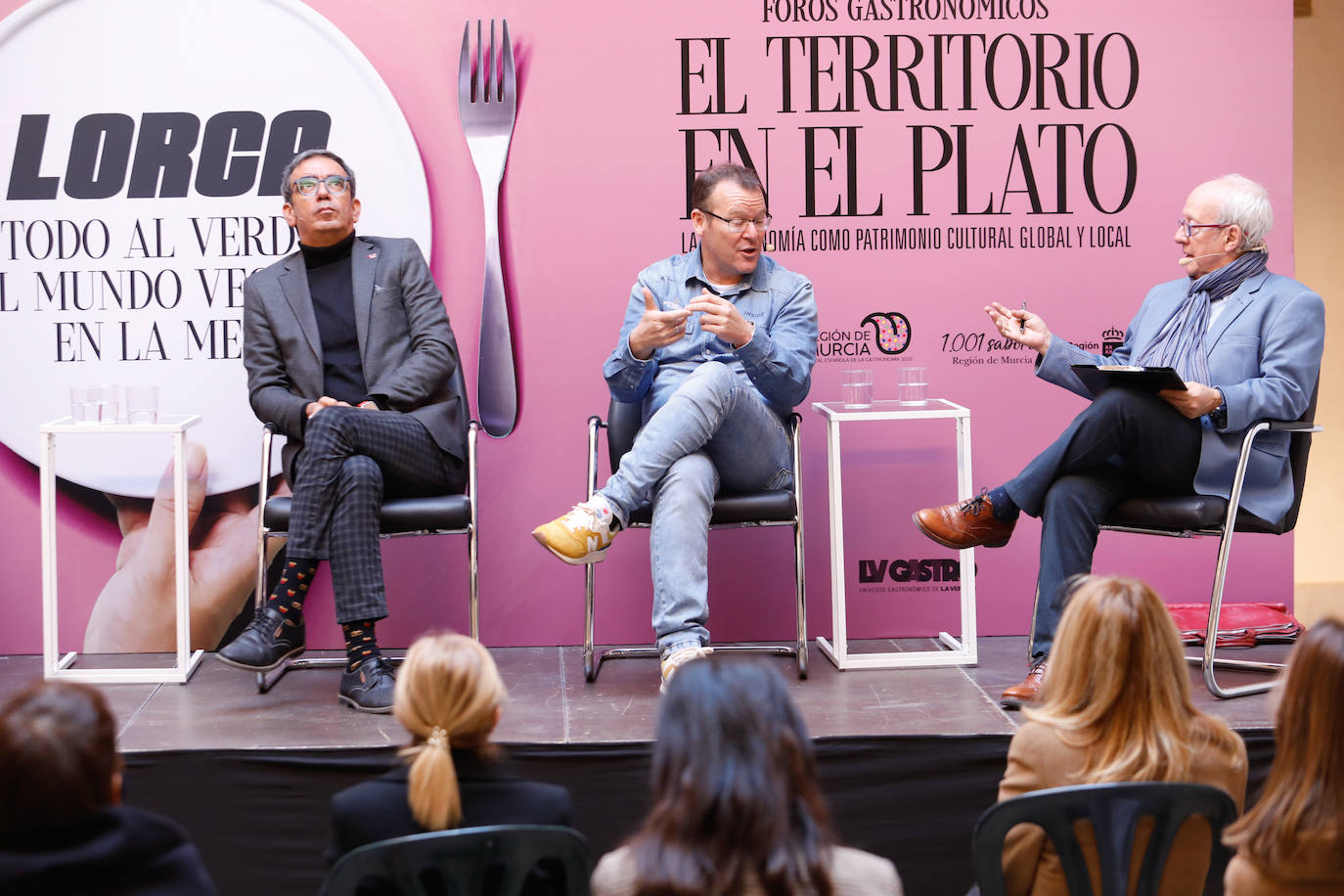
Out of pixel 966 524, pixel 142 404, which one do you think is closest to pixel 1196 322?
pixel 966 524

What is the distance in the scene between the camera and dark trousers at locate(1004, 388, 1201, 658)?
336 centimetres

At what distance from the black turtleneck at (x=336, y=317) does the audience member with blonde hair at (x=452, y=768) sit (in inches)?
81.4

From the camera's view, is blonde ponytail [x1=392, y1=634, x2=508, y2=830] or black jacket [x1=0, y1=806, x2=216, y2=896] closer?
black jacket [x1=0, y1=806, x2=216, y2=896]

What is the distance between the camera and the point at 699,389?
3418 mm

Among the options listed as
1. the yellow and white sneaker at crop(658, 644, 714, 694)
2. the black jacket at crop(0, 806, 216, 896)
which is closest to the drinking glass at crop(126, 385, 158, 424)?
the yellow and white sneaker at crop(658, 644, 714, 694)

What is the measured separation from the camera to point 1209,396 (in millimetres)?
3318

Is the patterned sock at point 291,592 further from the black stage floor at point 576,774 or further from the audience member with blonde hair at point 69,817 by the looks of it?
the audience member with blonde hair at point 69,817

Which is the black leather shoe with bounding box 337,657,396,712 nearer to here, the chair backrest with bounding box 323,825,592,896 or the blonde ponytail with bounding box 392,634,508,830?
the blonde ponytail with bounding box 392,634,508,830

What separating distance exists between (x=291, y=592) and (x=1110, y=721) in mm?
2160

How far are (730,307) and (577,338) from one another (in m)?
0.87

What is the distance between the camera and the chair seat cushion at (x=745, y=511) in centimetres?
348

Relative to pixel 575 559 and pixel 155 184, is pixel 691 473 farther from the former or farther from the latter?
pixel 155 184

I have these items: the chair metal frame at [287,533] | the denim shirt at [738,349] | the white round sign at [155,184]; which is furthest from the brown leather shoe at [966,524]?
the white round sign at [155,184]

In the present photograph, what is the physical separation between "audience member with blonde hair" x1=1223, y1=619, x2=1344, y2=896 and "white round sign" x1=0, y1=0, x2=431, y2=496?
10.4 ft
